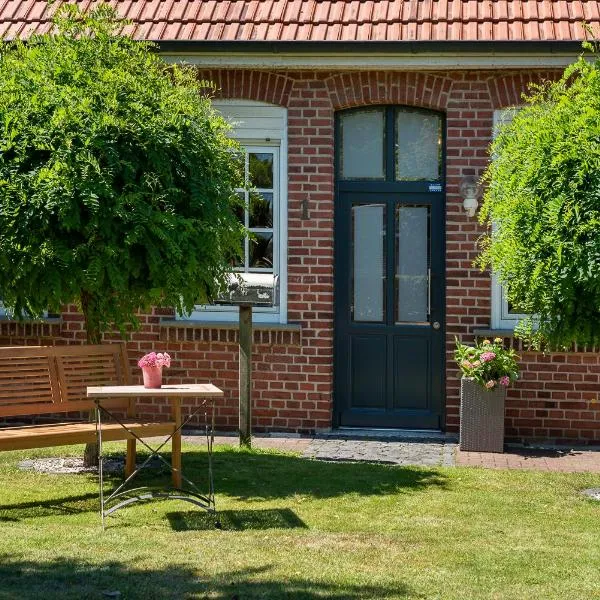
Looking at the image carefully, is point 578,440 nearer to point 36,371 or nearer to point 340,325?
point 340,325

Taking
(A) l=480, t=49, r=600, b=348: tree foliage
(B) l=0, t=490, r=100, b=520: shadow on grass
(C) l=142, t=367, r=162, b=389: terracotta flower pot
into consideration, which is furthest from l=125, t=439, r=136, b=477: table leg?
(A) l=480, t=49, r=600, b=348: tree foliage

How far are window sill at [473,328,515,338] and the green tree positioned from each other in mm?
3353

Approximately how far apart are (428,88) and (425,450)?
3.49 metres

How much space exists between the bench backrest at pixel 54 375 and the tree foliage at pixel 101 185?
0.35 metres

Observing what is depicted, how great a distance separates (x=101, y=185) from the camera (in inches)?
335

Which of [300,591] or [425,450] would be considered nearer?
[300,591]

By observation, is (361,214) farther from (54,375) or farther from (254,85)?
(54,375)

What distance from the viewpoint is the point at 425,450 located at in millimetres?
11094

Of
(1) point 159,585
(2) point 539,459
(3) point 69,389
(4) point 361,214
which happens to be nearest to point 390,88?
(4) point 361,214

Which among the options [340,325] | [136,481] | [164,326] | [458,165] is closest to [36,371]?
[136,481]

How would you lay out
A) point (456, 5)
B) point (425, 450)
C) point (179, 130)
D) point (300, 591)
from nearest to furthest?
point (300, 591), point (179, 130), point (425, 450), point (456, 5)

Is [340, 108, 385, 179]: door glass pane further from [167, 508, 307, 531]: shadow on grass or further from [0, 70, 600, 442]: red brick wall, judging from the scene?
[167, 508, 307, 531]: shadow on grass

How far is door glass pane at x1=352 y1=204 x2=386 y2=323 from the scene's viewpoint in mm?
12086

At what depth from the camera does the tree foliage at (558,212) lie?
27.0 feet
